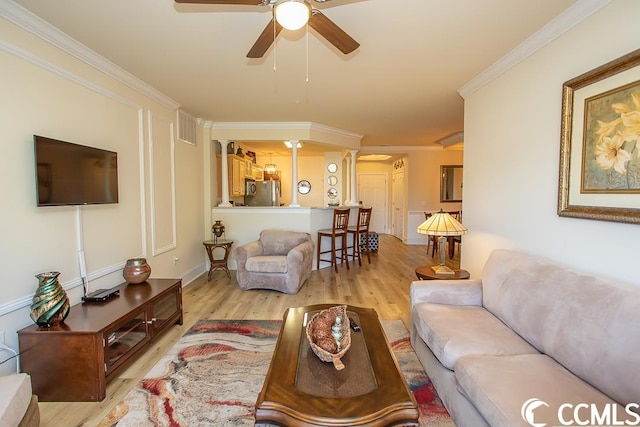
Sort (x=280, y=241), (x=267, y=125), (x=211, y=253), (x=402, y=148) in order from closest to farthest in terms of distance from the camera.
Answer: (x=280, y=241) → (x=211, y=253) → (x=267, y=125) → (x=402, y=148)

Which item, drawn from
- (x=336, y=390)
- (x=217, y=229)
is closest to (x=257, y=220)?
(x=217, y=229)

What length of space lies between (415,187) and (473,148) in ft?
14.7

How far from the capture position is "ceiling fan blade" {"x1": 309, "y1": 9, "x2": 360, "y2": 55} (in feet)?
5.43

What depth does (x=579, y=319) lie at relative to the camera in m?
1.52

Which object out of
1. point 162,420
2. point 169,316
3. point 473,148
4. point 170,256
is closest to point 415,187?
point 473,148

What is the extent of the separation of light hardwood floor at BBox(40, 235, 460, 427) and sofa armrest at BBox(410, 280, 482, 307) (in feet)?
2.47

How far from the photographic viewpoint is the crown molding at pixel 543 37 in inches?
75.5

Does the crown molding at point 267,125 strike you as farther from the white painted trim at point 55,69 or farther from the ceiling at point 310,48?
the white painted trim at point 55,69

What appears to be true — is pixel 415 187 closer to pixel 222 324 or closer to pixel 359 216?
pixel 359 216

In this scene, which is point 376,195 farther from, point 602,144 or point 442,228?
point 602,144

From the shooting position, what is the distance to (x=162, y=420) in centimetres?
175

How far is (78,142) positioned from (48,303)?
51.3 inches

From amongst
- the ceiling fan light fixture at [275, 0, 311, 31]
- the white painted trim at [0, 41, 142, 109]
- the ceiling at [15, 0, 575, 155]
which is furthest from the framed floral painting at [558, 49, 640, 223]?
the white painted trim at [0, 41, 142, 109]

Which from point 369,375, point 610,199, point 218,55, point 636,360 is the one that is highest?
point 218,55
